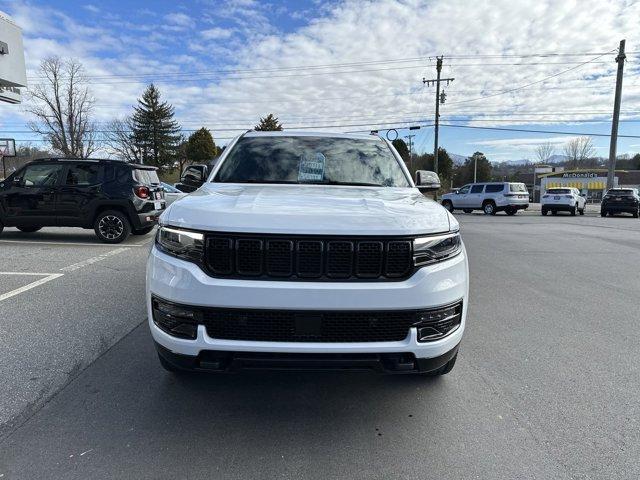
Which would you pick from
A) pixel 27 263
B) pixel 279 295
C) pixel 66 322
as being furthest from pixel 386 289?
pixel 27 263

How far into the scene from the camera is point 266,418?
2.86 m

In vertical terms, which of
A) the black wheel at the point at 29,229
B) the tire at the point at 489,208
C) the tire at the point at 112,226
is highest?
the tire at the point at 112,226

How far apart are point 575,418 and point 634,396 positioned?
678 mm

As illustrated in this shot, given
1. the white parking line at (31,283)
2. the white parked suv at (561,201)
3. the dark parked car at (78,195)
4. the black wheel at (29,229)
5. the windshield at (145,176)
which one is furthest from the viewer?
the white parked suv at (561,201)

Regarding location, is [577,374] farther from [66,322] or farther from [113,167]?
→ [113,167]

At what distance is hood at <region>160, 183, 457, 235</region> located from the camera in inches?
97.6

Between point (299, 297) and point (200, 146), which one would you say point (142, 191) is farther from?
point (200, 146)

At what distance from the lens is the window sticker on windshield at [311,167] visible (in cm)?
389

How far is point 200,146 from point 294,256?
6902 cm

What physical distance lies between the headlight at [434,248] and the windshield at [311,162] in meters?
1.29

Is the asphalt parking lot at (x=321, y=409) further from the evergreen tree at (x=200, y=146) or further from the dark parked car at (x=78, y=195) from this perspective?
the evergreen tree at (x=200, y=146)

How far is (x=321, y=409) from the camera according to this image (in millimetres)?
2979

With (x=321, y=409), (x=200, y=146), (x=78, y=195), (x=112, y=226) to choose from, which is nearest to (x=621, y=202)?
(x=112, y=226)

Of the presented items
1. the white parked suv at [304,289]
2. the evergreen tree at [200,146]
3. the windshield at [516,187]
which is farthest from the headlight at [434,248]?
the evergreen tree at [200,146]
